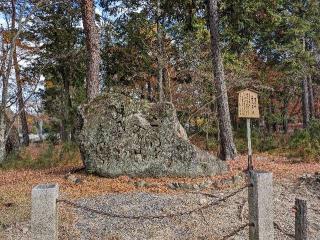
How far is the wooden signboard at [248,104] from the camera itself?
10.2 meters

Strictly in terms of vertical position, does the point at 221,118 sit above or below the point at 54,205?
above

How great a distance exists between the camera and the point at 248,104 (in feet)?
33.6

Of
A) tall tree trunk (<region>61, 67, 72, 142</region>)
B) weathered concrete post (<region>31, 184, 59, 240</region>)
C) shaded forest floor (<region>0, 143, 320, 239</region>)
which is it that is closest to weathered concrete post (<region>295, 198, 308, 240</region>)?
weathered concrete post (<region>31, 184, 59, 240</region>)

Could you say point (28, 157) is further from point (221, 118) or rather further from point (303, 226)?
point (303, 226)

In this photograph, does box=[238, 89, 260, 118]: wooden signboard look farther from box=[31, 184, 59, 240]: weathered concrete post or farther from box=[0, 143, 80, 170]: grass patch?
box=[31, 184, 59, 240]: weathered concrete post

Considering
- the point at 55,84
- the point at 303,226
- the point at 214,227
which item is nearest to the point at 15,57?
the point at 55,84

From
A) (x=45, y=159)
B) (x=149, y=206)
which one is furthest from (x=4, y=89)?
(x=149, y=206)

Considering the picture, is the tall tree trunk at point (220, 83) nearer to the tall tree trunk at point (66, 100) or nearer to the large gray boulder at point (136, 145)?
the large gray boulder at point (136, 145)

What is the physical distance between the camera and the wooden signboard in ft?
33.4

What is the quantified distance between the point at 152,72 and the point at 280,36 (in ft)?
28.3

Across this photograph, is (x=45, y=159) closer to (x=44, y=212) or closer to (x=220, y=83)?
(x=220, y=83)

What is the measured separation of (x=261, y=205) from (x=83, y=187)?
16.7 ft

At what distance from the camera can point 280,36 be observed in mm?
24609

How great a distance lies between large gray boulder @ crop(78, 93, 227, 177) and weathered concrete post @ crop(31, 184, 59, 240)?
5732 millimetres
